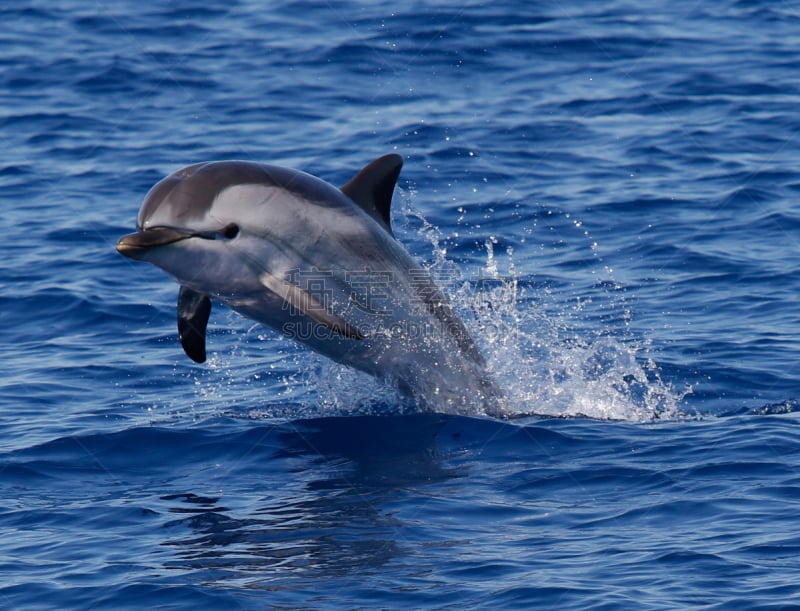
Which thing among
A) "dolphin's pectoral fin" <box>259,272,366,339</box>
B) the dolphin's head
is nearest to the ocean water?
"dolphin's pectoral fin" <box>259,272,366,339</box>

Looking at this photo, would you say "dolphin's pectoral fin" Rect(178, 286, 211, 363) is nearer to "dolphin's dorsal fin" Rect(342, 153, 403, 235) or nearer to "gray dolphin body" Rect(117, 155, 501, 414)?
"gray dolphin body" Rect(117, 155, 501, 414)

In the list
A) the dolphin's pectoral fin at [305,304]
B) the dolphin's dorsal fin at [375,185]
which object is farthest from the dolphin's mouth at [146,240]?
the dolphin's dorsal fin at [375,185]

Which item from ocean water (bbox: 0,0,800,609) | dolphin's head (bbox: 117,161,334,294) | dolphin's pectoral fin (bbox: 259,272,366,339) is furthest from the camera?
dolphin's pectoral fin (bbox: 259,272,366,339)

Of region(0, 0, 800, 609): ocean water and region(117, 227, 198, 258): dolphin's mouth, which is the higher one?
region(117, 227, 198, 258): dolphin's mouth

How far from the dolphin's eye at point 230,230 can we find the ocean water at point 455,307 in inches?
66.1

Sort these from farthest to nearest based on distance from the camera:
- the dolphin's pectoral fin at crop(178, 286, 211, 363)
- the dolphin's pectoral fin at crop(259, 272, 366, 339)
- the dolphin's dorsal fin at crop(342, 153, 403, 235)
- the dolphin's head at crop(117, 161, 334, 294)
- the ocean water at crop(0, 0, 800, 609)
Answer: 1. the dolphin's pectoral fin at crop(178, 286, 211, 363)
2. the dolphin's dorsal fin at crop(342, 153, 403, 235)
3. the dolphin's pectoral fin at crop(259, 272, 366, 339)
4. the dolphin's head at crop(117, 161, 334, 294)
5. the ocean water at crop(0, 0, 800, 609)

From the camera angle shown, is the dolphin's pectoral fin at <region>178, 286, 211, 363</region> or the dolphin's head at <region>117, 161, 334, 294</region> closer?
the dolphin's head at <region>117, 161, 334, 294</region>

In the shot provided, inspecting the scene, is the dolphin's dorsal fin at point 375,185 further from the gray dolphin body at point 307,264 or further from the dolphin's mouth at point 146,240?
the dolphin's mouth at point 146,240

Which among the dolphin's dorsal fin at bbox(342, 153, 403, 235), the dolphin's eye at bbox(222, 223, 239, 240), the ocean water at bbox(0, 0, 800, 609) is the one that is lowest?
the ocean water at bbox(0, 0, 800, 609)

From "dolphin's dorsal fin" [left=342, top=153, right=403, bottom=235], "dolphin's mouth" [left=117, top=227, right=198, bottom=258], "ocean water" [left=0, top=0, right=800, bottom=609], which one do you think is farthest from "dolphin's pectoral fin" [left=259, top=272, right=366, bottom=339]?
"ocean water" [left=0, top=0, right=800, bottom=609]

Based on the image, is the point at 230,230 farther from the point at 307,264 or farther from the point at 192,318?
the point at 192,318

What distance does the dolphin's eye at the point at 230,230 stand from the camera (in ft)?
27.1

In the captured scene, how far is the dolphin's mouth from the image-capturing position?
25.9ft

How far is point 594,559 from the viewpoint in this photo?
22.9 feet
